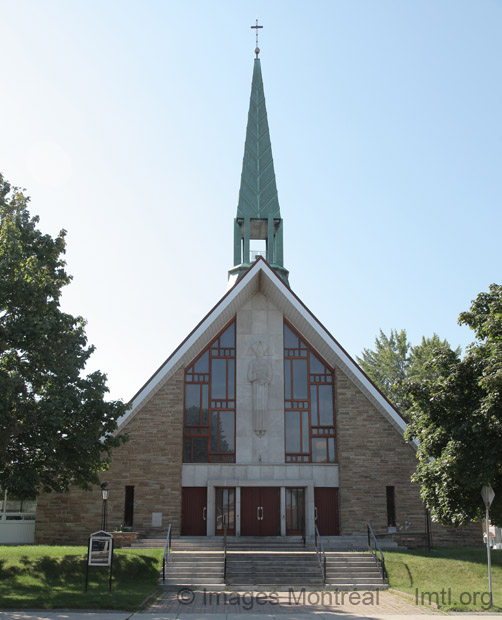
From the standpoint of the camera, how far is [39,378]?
17.8 metres

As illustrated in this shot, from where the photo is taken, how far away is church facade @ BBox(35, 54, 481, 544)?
2391cm

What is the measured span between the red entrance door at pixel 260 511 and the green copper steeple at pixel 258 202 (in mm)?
10493

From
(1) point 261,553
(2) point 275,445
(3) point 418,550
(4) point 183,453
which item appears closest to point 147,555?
(1) point 261,553

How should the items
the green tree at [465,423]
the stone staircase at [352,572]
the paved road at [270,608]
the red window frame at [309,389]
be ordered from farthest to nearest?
the red window frame at [309,389]
the stone staircase at [352,572]
the green tree at [465,423]
the paved road at [270,608]

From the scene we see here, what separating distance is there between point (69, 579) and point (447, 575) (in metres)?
11.1

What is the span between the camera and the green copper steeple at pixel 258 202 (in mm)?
30844

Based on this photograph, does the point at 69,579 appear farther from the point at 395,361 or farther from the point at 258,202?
the point at 395,361

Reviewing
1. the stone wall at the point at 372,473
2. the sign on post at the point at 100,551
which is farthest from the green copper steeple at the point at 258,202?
the sign on post at the point at 100,551

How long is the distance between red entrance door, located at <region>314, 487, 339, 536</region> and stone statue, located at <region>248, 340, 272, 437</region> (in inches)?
134

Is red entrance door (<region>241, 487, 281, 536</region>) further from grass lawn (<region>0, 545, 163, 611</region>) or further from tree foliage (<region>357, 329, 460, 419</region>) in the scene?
tree foliage (<region>357, 329, 460, 419</region>)

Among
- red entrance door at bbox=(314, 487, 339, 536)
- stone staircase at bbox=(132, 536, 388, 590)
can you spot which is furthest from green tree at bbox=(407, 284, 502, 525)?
red entrance door at bbox=(314, 487, 339, 536)

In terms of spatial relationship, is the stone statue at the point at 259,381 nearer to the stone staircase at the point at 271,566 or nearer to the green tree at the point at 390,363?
the stone staircase at the point at 271,566

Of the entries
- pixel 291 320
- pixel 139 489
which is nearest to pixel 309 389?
pixel 291 320

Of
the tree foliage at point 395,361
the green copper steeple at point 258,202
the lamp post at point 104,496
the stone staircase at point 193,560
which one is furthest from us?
the tree foliage at point 395,361
